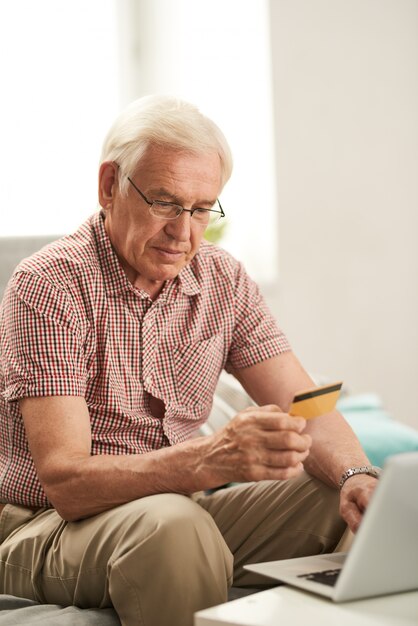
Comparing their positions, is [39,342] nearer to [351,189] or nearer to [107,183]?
[107,183]

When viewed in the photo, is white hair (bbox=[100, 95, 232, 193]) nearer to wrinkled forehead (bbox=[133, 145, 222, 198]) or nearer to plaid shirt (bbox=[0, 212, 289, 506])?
wrinkled forehead (bbox=[133, 145, 222, 198])

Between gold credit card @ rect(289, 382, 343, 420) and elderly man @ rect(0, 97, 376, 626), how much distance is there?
3 centimetres

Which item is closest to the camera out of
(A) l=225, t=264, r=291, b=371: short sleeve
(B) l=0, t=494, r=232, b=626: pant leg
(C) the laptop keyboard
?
(C) the laptop keyboard

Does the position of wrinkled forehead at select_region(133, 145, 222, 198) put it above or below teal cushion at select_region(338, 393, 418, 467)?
above

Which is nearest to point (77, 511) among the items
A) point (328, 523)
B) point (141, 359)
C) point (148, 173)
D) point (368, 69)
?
point (141, 359)

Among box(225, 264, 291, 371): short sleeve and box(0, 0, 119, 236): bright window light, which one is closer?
box(225, 264, 291, 371): short sleeve

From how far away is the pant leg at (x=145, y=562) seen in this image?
46.1 inches

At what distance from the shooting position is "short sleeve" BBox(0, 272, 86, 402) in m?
1.40

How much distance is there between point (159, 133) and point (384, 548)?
33.9 inches

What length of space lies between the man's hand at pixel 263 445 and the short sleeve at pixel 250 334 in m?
0.53

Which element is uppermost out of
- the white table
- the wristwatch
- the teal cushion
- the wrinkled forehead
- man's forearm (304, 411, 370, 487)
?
the wrinkled forehead

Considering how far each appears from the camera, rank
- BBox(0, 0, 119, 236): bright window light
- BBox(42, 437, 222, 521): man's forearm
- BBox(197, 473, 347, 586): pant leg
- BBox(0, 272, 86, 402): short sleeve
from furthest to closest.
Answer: BBox(0, 0, 119, 236): bright window light, BBox(197, 473, 347, 586): pant leg, BBox(0, 272, 86, 402): short sleeve, BBox(42, 437, 222, 521): man's forearm

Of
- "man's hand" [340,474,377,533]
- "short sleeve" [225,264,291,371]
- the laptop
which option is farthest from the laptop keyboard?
"short sleeve" [225,264,291,371]

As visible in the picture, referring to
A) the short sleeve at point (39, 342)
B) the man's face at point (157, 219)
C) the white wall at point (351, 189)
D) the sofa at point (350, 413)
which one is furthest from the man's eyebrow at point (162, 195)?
the white wall at point (351, 189)
